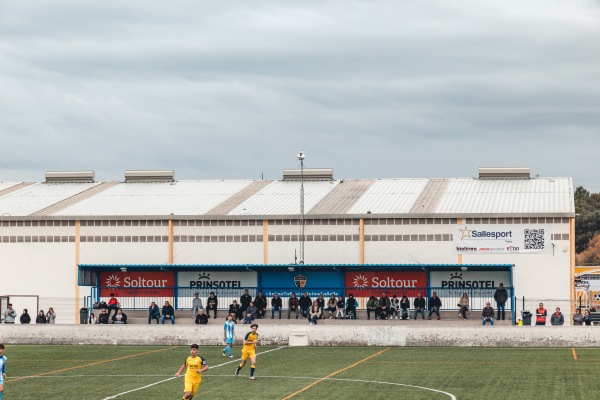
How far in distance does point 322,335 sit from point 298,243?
45.2 feet

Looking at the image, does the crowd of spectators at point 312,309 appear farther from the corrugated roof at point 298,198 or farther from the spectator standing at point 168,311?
the corrugated roof at point 298,198

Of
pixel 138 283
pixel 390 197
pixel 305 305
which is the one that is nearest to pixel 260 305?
pixel 305 305

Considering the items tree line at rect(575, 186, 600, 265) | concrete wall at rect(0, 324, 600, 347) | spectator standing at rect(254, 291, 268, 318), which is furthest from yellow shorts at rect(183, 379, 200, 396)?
tree line at rect(575, 186, 600, 265)

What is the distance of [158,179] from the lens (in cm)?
7288

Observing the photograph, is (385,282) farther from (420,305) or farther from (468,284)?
(468,284)

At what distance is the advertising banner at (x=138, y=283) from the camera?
193 feet

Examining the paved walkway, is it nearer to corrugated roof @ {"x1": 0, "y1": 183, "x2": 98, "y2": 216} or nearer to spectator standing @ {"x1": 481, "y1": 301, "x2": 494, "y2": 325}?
spectator standing @ {"x1": 481, "y1": 301, "x2": 494, "y2": 325}

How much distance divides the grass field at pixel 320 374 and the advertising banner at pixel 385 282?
451 inches

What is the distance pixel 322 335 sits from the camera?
4681cm

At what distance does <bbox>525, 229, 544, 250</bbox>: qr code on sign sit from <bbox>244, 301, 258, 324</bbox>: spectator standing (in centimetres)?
1436

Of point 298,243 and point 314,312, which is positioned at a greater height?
point 298,243

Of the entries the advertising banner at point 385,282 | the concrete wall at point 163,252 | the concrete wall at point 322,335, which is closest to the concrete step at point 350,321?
the advertising banner at point 385,282

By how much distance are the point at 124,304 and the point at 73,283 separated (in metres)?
3.83

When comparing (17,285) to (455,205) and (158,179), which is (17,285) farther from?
(455,205)
